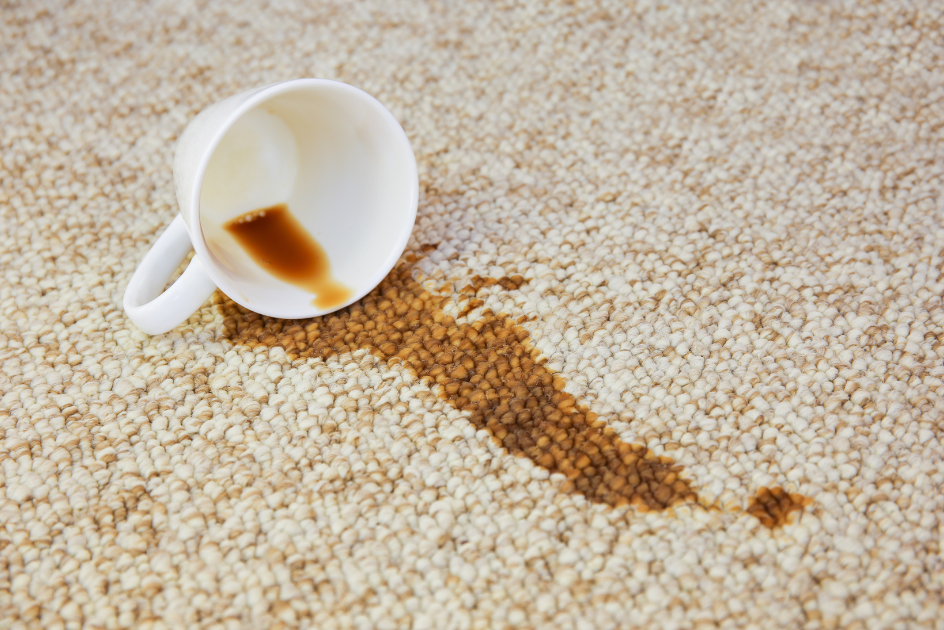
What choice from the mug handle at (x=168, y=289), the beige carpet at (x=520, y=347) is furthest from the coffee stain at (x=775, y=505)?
the mug handle at (x=168, y=289)

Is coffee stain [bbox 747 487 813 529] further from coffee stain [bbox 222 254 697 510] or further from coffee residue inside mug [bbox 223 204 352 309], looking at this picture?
coffee residue inside mug [bbox 223 204 352 309]

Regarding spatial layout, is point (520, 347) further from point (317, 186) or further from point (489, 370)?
point (317, 186)

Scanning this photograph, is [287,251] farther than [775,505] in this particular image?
Yes

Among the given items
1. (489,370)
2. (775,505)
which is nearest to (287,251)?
(489,370)

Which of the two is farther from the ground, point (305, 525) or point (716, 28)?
point (716, 28)

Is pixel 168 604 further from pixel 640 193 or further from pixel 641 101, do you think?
pixel 641 101

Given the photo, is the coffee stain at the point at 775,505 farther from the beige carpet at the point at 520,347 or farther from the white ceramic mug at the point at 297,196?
the white ceramic mug at the point at 297,196

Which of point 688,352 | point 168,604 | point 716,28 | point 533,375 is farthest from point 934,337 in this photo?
point 168,604
